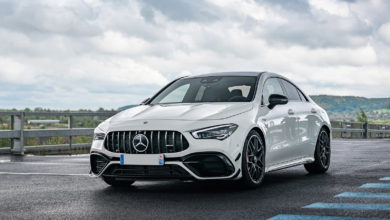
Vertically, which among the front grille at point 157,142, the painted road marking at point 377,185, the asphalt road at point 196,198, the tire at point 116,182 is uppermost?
the front grille at point 157,142

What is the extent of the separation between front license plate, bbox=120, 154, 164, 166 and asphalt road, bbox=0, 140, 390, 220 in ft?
1.34

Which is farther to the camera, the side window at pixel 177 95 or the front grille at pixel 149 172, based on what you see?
the side window at pixel 177 95

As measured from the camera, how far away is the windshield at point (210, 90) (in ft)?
28.7

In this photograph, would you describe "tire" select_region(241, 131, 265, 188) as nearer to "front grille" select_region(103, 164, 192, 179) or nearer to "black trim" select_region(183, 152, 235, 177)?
"black trim" select_region(183, 152, 235, 177)

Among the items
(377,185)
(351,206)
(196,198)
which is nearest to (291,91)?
(377,185)

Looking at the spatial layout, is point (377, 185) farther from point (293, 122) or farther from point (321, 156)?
point (321, 156)

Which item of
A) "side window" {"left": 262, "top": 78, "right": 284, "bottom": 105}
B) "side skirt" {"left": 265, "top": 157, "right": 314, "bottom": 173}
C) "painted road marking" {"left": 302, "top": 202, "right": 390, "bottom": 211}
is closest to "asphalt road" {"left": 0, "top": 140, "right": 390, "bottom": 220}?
"painted road marking" {"left": 302, "top": 202, "right": 390, "bottom": 211}

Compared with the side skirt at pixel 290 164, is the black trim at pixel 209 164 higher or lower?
higher

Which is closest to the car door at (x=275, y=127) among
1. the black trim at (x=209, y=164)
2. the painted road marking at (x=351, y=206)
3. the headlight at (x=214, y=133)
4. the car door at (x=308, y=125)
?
the car door at (x=308, y=125)

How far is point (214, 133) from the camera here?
752cm

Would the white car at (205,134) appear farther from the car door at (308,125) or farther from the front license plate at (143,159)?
the car door at (308,125)

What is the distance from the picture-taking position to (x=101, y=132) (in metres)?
8.02

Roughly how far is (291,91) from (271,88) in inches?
32.2

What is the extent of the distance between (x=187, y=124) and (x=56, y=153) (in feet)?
39.2
